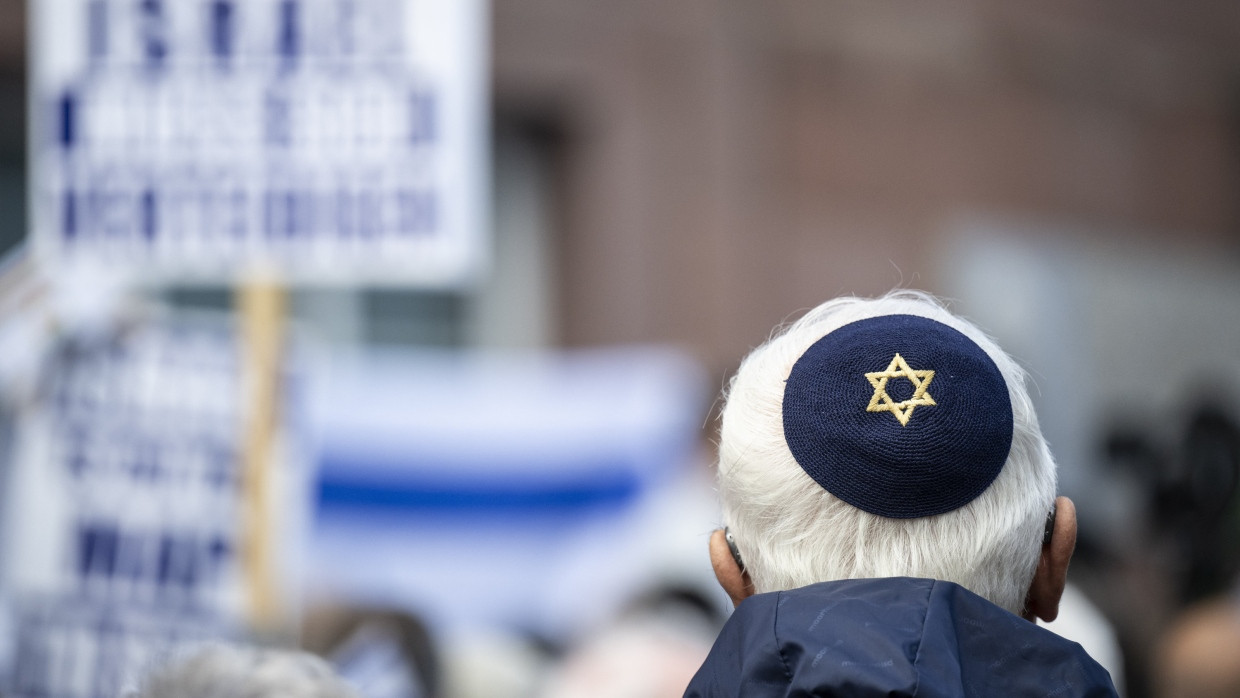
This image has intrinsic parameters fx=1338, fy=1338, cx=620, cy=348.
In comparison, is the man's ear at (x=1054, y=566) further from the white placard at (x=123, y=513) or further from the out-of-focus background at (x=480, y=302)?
the white placard at (x=123, y=513)

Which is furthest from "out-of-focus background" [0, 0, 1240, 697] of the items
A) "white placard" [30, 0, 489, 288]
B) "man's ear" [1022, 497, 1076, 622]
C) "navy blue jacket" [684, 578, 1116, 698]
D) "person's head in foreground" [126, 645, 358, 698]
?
"navy blue jacket" [684, 578, 1116, 698]

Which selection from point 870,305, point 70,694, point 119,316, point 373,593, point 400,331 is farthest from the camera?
point 400,331

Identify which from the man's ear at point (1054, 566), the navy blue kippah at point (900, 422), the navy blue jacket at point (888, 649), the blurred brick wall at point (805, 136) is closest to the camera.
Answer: the navy blue jacket at point (888, 649)

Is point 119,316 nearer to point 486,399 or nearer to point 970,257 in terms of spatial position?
point 486,399

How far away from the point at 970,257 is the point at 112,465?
5684mm

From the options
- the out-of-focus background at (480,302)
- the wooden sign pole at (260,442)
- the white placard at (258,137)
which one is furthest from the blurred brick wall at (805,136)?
the wooden sign pole at (260,442)

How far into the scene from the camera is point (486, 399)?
4.49m

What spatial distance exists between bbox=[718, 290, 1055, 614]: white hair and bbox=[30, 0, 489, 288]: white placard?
185 cm

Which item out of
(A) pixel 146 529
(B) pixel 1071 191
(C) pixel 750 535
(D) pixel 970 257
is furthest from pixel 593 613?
(B) pixel 1071 191

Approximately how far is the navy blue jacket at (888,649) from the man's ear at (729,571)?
18cm

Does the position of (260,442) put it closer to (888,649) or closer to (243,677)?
(243,677)

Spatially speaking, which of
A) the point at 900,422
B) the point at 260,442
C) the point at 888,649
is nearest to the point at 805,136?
the point at 260,442

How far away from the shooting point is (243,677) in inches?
54.4

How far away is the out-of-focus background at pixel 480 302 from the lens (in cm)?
312
